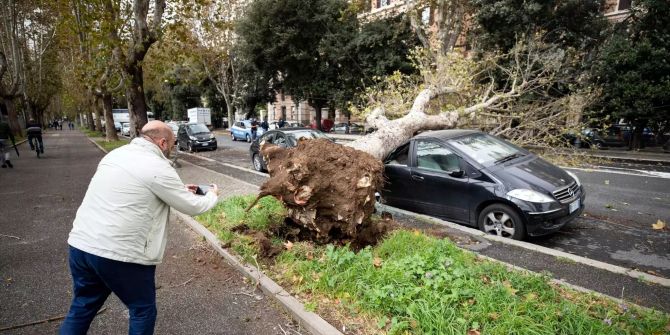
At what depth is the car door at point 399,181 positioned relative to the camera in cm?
616

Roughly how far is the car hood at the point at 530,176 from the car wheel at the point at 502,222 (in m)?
0.33

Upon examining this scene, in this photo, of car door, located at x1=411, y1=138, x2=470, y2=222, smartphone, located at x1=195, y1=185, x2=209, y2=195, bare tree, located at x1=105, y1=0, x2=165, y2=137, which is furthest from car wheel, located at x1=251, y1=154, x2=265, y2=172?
smartphone, located at x1=195, y1=185, x2=209, y2=195

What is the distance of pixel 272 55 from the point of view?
26703 mm

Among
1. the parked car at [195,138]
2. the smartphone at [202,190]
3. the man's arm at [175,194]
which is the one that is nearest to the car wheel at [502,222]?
the smartphone at [202,190]

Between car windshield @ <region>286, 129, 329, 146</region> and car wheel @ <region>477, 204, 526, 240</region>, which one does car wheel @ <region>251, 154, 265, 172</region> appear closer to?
car windshield @ <region>286, 129, 329, 146</region>

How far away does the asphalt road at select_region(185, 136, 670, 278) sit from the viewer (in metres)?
4.68

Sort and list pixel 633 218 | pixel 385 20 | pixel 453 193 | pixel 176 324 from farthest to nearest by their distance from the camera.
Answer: pixel 385 20 < pixel 633 218 < pixel 453 193 < pixel 176 324

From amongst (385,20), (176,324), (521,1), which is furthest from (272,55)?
(176,324)

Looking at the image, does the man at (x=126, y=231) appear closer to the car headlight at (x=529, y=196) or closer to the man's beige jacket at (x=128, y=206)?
the man's beige jacket at (x=128, y=206)

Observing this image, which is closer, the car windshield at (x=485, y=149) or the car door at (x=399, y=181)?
the car windshield at (x=485, y=149)

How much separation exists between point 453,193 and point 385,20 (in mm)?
21600

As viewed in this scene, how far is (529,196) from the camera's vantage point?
4.85m

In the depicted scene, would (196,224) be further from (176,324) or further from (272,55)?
(272,55)

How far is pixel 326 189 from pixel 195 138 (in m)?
17.1
